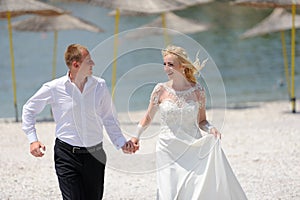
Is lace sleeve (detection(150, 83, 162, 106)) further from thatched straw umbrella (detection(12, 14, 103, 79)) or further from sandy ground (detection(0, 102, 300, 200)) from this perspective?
thatched straw umbrella (detection(12, 14, 103, 79))

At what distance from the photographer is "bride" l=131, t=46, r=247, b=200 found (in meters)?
5.90

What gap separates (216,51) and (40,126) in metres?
19.1

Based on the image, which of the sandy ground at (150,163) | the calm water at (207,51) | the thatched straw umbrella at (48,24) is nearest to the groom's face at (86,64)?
the sandy ground at (150,163)

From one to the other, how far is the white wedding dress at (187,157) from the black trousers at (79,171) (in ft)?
2.28

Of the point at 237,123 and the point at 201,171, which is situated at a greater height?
the point at 201,171

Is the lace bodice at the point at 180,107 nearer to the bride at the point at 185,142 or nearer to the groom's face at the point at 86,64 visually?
the bride at the point at 185,142

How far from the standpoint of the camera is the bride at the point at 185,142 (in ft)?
19.4

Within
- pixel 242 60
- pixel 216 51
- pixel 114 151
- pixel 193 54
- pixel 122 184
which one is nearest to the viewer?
pixel 114 151

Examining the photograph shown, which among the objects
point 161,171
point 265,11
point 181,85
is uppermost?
point 181,85

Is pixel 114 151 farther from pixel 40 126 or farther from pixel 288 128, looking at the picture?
pixel 40 126

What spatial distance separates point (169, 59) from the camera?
590cm

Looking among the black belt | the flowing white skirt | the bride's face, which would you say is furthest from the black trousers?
the bride's face

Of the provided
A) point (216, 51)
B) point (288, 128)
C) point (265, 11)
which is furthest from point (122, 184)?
point (265, 11)

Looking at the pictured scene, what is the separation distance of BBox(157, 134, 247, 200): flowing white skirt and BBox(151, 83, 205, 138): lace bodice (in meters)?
0.07
